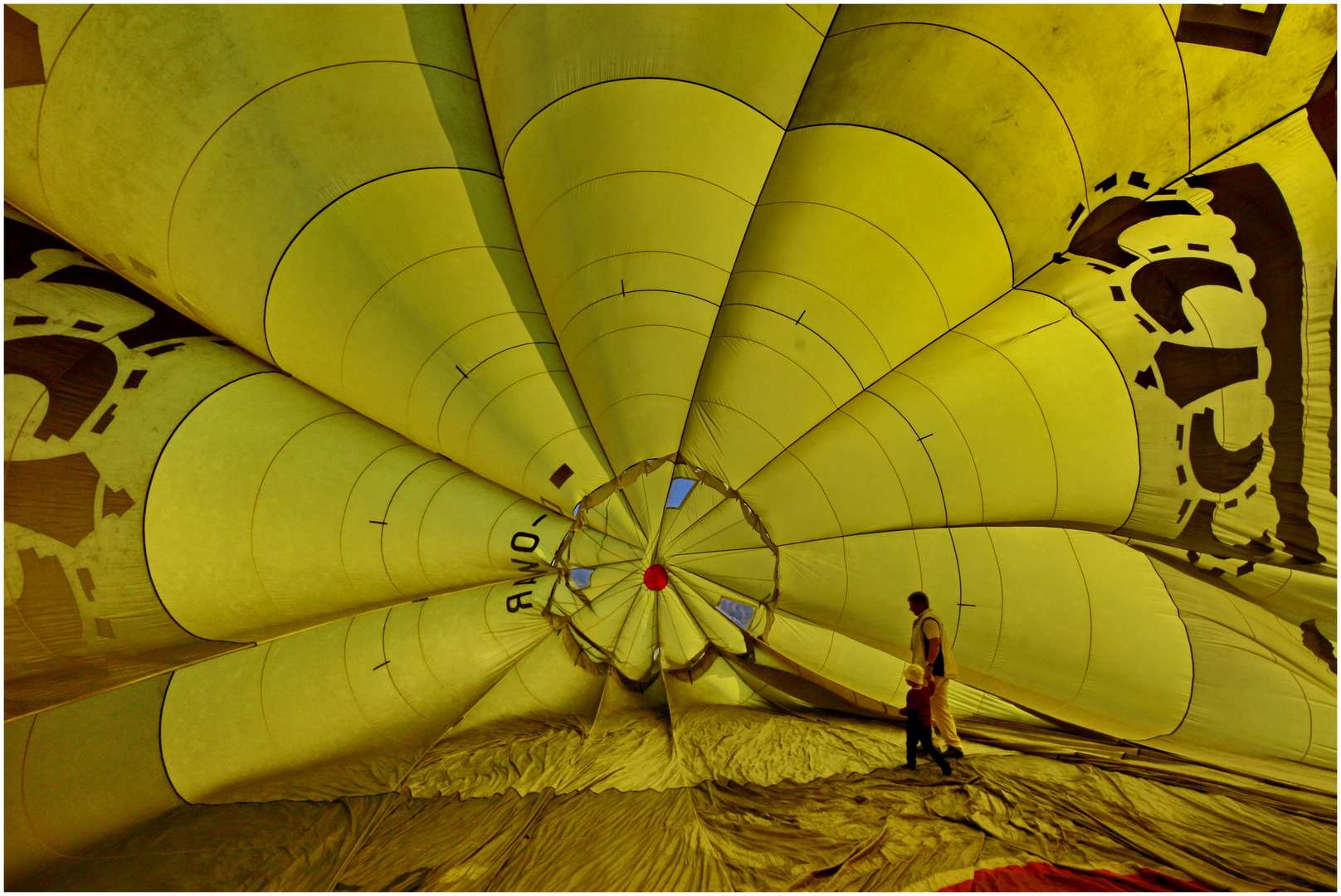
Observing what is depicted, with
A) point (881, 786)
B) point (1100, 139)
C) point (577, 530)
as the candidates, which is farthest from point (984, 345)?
point (577, 530)

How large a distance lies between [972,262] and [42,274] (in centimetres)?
412

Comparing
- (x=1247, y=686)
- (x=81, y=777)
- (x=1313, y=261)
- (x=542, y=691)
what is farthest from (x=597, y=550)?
(x=1313, y=261)

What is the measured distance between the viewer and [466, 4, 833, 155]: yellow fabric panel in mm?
2301

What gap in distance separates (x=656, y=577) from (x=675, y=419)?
43.3 inches

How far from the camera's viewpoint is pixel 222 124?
2.49m

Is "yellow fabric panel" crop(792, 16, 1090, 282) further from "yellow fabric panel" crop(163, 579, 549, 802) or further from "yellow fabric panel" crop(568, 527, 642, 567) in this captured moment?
"yellow fabric panel" crop(163, 579, 549, 802)

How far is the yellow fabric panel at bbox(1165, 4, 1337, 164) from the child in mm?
2380

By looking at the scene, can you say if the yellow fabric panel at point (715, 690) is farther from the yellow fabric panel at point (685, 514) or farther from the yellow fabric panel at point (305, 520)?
the yellow fabric panel at point (305, 520)

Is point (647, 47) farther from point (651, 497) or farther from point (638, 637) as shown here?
point (638, 637)

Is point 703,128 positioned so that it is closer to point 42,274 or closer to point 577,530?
point 577,530

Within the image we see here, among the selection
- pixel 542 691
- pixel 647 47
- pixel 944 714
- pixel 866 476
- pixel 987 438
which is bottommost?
pixel 542 691

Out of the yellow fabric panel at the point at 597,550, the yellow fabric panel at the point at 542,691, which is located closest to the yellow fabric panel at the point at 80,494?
the yellow fabric panel at the point at 542,691

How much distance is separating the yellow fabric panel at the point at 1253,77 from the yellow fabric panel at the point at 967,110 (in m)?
0.38

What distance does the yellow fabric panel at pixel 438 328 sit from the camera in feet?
9.28
